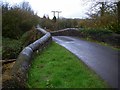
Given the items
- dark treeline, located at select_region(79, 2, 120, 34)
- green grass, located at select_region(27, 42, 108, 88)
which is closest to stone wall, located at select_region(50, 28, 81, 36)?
dark treeline, located at select_region(79, 2, 120, 34)

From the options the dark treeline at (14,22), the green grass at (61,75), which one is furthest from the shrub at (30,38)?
the green grass at (61,75)

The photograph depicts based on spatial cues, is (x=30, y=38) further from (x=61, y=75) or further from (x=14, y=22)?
(x=61, y=75)

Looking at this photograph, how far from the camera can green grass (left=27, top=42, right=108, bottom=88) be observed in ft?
27.0

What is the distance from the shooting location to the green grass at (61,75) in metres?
8.23

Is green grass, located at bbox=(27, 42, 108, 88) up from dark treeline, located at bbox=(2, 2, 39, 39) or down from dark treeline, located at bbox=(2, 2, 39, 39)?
down

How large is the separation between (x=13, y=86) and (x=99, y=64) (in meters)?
5.05

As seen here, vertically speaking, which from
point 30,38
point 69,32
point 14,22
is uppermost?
point 14,22

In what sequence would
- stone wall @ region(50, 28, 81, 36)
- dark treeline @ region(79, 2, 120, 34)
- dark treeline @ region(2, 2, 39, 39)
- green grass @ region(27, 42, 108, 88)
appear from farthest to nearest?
dark treeline @ region(2, 2, 39, 39) < stone wall @ region(50, 28, 81, 36) < dark treeline @ region(79, 2, 120, 34) < green grass @ region(27, 42, 108, 88)

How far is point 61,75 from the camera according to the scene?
9234mm

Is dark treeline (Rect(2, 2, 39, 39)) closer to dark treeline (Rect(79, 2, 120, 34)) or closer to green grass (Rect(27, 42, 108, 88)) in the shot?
dark treeline (Rect(79, 2, 120, 34))

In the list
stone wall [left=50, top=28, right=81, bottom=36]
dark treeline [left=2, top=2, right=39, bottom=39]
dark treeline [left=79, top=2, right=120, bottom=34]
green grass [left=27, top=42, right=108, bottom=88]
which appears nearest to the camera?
green grass [left=27, top=42, right=108, bottom=88]

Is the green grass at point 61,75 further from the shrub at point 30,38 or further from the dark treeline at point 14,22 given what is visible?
the dark treeline at point 14,22

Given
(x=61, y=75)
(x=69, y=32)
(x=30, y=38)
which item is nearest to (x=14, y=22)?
(x=69, y=32)

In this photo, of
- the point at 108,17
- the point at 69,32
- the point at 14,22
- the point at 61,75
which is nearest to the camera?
the point at 61,75
